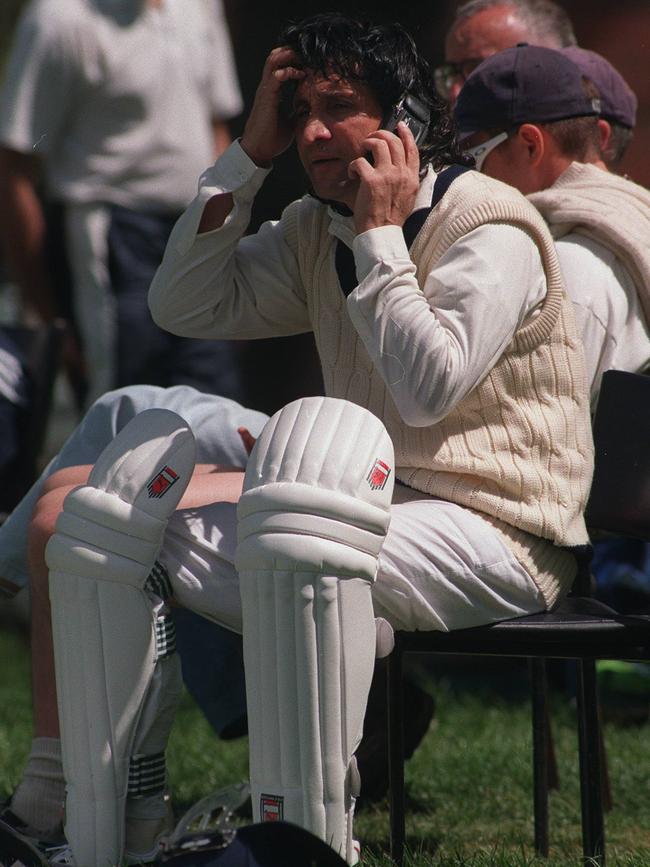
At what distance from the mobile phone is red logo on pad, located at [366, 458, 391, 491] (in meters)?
0.61

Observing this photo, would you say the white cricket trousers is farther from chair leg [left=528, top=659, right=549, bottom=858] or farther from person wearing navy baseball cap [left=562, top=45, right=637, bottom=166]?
person wearing navy baseball cap [left=562, top=45, right=637, bottom=166]

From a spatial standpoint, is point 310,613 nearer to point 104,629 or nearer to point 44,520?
point 104,629

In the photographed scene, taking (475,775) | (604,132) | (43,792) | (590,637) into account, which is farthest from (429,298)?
(475,775)

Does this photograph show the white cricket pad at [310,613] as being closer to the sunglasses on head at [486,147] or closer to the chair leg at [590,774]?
the chair leg at [590,774]

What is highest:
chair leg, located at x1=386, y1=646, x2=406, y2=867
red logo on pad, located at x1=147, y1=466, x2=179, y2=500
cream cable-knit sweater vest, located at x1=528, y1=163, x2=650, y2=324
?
red logo on pad, located at x1=147, y1=466, x2=179, y2=500

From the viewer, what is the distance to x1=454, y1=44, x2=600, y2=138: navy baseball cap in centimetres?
283

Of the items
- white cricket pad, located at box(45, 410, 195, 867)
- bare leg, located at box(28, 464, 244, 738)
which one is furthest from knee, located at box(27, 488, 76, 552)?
white cricket pad, located at box(45, 410, 195, 867)

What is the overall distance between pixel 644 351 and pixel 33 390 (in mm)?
1688

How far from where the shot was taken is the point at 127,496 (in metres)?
2.03

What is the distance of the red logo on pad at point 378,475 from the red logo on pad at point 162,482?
1.07 ft

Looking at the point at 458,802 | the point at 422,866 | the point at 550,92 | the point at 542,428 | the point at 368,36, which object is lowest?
the point at 458,802

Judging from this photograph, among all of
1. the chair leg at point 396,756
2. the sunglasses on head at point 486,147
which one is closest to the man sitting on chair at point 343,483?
the chair leg at point 396,756

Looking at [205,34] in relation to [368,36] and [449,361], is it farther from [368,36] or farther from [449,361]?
[449,361]

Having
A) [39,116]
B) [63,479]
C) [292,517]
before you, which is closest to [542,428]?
[292,517]
